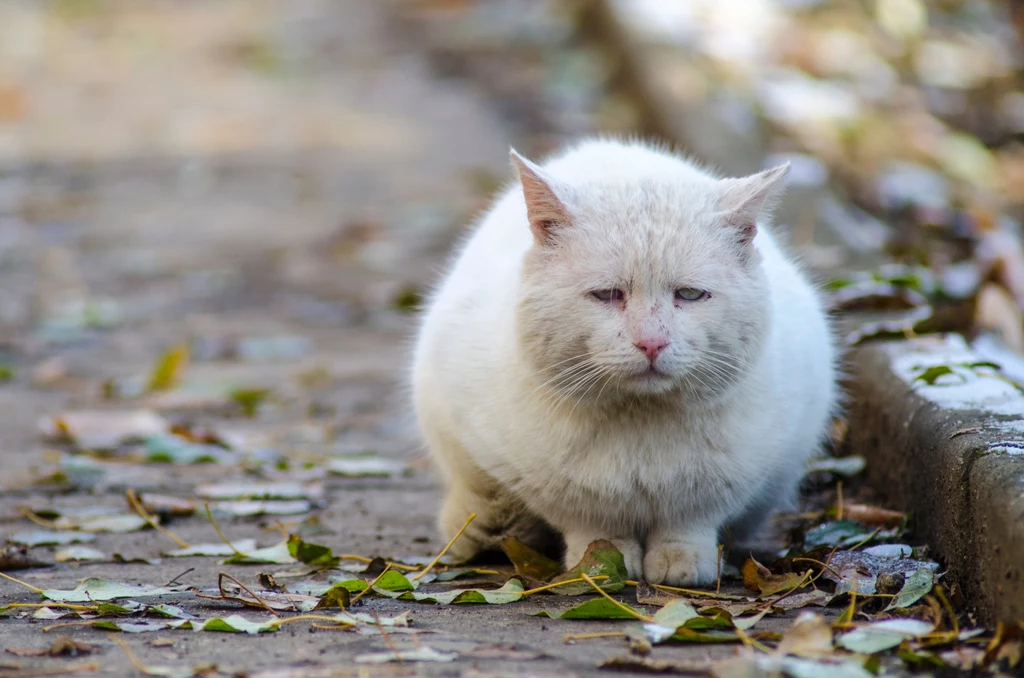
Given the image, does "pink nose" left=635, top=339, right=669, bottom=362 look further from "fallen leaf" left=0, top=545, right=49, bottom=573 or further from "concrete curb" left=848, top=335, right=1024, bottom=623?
"fallen leaf" left=0, top=545, right=49, bottom=573

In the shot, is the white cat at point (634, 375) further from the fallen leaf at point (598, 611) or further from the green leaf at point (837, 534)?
the fallen leaf at point (598, 611)

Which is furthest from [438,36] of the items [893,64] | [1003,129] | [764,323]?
[764,323]

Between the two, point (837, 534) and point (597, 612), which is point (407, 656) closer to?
point (597, 612)

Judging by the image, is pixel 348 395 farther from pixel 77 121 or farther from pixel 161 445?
pixel 77 121

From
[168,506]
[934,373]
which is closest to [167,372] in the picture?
[168,506]

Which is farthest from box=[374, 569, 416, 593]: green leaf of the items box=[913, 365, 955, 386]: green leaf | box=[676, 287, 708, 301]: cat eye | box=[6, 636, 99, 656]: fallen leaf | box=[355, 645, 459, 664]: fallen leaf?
box=[913, 365, 955, 386]: green leaf

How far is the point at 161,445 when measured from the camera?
14.3 feet

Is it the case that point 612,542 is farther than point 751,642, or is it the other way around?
point 612,542

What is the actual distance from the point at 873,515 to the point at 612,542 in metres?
0.79

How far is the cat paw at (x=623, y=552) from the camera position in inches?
Result: 120

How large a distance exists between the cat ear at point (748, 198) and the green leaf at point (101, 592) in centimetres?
157

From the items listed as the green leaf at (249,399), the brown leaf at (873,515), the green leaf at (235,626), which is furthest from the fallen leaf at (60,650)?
the green leaf at (249,399)

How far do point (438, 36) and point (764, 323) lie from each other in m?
9.86

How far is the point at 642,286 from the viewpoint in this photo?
280 cm
